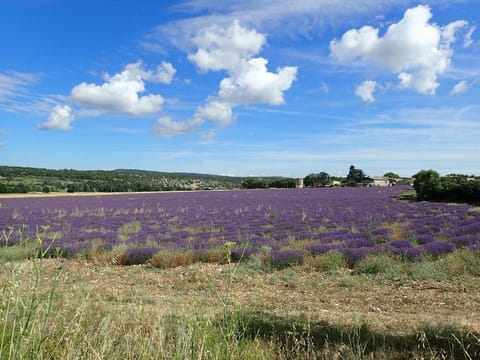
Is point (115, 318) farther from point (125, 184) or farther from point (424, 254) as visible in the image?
point (125, 184)

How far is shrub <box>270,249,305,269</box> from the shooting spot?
399 inches

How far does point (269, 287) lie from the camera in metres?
8.37

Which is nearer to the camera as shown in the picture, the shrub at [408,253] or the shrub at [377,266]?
the shrub at [377,266]

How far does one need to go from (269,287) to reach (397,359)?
4.26 m

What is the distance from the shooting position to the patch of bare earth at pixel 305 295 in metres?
5.82

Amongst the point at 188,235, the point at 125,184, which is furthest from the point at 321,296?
the point at 125,184

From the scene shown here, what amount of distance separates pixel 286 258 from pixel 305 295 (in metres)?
2.60

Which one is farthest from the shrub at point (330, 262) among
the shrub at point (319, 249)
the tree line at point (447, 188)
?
the tree line at point (447, 188)

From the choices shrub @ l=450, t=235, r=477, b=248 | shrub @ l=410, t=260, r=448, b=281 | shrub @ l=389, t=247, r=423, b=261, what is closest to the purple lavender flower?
shrub @ l=389, t=247, r=423, b=261

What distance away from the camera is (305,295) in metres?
7.65

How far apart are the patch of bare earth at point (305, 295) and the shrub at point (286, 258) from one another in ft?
1.24

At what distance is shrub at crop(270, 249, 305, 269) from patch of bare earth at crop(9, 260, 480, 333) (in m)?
0.38

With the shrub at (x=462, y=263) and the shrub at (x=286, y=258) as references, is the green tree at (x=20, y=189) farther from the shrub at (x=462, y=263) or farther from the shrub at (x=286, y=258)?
the shrub at (x=462, y=263)

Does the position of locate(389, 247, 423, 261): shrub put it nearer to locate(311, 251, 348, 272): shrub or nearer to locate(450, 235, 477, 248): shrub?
locate(311, 251, 348, 272): shrub
